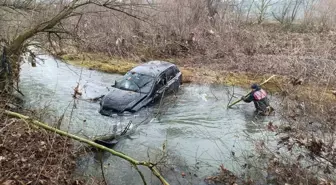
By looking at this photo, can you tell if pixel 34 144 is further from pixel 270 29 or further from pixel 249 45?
pixel 270 29

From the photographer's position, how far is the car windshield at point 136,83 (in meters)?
12.6

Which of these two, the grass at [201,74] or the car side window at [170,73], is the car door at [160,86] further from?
the grass at [201,74]

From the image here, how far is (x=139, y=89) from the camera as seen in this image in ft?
41.3

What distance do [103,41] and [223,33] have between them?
8015 millimetres

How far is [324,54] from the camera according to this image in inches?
679

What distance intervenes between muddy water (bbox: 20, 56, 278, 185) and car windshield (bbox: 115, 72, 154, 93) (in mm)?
855

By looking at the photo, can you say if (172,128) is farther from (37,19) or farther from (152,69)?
(37,19)

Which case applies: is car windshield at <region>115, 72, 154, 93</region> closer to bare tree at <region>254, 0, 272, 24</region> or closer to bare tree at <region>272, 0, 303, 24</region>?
bare tree at <region>254, 0, 272, 24</region>

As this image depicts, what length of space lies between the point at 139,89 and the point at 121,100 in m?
0.98

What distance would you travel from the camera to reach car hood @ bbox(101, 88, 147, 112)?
1175 cm

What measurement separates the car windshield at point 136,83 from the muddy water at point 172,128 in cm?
85

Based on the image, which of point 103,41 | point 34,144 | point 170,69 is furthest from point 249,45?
point 34,144

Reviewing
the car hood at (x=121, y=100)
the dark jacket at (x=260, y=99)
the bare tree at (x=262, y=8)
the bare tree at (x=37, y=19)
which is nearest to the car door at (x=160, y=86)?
the car hood at (x=121, y=100)

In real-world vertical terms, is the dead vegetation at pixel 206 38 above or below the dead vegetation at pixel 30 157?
above
